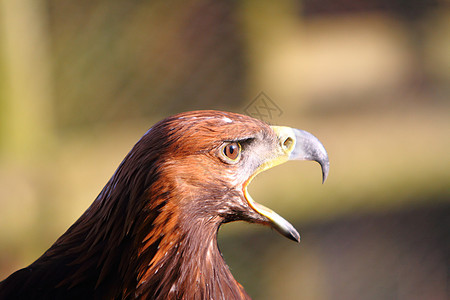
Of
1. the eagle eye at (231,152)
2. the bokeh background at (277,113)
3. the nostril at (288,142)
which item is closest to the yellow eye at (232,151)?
the eagle eye at (231,152)

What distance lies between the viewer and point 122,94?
242cm

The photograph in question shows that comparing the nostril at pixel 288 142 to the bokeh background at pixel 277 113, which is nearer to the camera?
the nostril at pixel 288 142

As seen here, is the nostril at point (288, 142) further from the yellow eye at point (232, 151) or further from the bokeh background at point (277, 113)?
the bokeh background at point (277, 113)

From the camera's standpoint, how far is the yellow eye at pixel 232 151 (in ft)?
3.22

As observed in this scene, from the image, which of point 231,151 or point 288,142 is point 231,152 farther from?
point 288,142

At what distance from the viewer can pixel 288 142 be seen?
1.08 metres

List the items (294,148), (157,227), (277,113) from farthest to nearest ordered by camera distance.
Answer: (277,113) < (294,148) < (157,227)

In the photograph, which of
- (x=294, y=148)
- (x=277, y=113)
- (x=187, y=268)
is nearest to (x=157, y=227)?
(x=187, y=268)

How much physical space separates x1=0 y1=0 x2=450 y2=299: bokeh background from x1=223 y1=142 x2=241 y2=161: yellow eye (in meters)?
1.08

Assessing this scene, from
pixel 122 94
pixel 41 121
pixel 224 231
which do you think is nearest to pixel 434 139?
pixel 224 231

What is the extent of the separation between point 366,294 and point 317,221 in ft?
1.76

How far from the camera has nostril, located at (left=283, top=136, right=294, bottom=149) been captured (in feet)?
3.52

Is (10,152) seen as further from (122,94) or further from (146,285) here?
(146,285)

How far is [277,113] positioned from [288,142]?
124 cm
